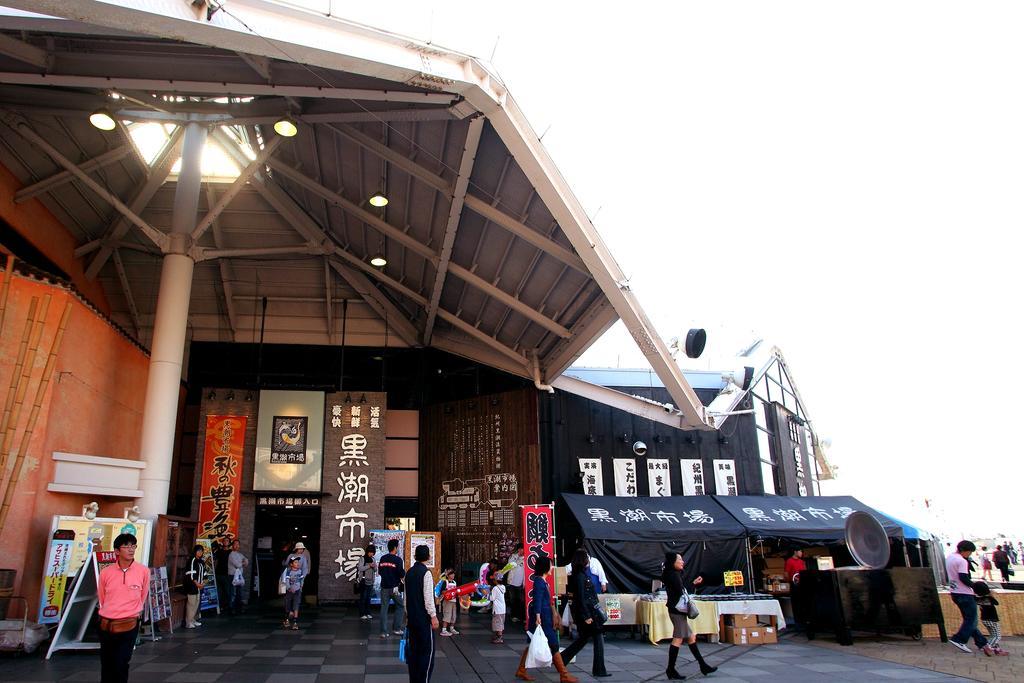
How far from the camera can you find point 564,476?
16.8 m

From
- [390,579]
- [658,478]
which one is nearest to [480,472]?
[658,478]

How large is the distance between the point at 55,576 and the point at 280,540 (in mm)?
10211

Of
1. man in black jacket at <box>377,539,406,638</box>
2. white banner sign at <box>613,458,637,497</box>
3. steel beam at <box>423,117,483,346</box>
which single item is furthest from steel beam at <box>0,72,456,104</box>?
white banner sign at <box>613,458,637,497</box>

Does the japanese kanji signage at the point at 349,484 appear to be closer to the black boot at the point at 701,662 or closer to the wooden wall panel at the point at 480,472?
the wooden wall panel at the point at 480,472

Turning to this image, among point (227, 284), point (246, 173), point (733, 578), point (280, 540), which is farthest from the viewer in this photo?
point (280, 540)

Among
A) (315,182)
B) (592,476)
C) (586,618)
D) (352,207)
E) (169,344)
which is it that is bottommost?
(586,618)

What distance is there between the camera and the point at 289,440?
18375 millimetres

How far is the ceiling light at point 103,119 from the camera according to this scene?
12.0 meters

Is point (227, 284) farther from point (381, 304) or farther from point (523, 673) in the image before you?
point (523, 673)

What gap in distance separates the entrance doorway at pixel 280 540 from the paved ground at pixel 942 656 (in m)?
13.0

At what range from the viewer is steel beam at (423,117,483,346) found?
1062 centimetres

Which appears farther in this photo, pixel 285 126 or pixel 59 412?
pixel 285 126

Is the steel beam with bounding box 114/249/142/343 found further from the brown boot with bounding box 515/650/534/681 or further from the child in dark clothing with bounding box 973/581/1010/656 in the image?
the child in dark clothing with bounding box 973/581/1010/656

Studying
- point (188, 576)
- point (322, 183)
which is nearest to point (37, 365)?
point (188, 576)
